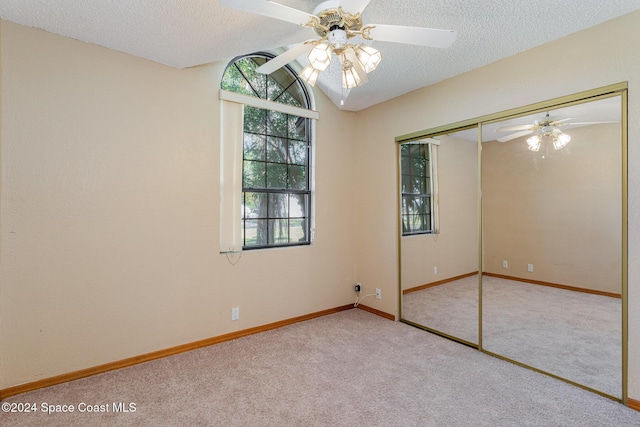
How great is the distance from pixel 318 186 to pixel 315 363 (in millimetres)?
1915

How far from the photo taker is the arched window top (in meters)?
3.15

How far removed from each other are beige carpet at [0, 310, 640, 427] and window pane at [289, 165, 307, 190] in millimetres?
1666

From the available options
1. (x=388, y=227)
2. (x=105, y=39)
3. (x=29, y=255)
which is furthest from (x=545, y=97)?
(x=29, y=255)

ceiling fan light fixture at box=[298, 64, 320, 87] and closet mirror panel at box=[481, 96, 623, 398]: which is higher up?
ceiling fan light fixture at box=[298, 64, 320, 87]

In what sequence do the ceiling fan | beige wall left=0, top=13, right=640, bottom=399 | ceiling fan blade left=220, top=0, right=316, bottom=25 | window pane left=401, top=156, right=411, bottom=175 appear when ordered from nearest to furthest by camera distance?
ceiling fan blade left=220, top=0, right=316, bottom=25 → the ceiling fan → beige wall left=0, top=13, right=640, bottom=399 → window pane left=401, top=156, right=411, bottom=175

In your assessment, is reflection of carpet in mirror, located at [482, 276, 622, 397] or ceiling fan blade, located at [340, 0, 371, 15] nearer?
ceiling fan blade, located at [340, 0, 371, 15]

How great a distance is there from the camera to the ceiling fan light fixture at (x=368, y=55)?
1.71m

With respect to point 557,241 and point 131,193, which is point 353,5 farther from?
point 557,241

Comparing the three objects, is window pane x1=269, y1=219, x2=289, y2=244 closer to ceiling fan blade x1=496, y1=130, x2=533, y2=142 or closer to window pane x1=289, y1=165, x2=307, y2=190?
window pane x1=289, y1=165, x2=307, y2=190

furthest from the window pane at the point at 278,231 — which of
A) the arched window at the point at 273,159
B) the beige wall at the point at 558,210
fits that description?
the beige wall at the point at 558,210

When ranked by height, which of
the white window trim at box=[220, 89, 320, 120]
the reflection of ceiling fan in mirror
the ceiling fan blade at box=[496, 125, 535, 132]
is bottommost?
the reflection of ceiling fan in mirror

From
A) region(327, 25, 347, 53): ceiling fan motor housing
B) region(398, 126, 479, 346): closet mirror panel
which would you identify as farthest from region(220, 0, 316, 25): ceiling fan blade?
region(398, 126, 479, 346): closet mirror panel

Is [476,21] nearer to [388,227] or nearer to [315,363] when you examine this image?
[388,227]

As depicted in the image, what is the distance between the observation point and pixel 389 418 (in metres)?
1.90
